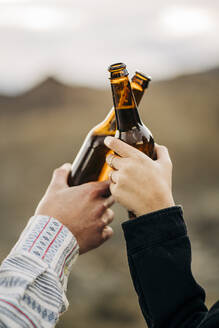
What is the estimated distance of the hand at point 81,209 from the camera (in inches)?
32.1

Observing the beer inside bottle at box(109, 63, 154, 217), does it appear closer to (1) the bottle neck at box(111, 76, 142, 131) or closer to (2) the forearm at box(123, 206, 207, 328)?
(1) the bottle neck at box(111, 76, 142, 131)

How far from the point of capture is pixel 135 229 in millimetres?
626

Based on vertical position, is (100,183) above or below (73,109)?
below

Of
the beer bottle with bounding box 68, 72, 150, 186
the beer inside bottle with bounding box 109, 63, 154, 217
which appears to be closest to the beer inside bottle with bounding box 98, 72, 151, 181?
the beer bottle with bounding box 68, 72, 150, 186

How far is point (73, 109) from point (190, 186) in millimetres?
4229

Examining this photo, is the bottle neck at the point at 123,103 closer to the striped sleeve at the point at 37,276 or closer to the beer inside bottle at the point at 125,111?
the beer inside bottle at the point at 125,111

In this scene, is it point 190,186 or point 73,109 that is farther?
point 73,109

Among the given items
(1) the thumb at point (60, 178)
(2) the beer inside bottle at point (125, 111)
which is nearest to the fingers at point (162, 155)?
(2) the beer inside bottle at point (125, 111)

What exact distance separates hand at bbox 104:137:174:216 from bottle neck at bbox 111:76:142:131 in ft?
0.29

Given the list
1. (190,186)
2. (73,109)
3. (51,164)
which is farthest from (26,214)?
(73,109)

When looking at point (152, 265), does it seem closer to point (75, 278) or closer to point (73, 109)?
point (75, 278)

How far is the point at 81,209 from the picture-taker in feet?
2.77

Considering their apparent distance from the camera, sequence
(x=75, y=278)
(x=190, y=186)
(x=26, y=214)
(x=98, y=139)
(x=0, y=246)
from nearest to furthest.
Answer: (x=98, y=139) → (x=75, y=278) → (x=0, y=246) → (x=26, y=214) → (x=190, y=186)

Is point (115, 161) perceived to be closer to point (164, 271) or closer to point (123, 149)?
point (123, 149)
